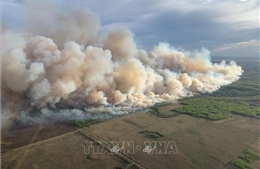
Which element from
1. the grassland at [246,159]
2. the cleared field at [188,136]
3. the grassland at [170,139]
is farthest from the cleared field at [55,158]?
the grassland at [246,159]

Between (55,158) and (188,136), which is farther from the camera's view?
(188,136)

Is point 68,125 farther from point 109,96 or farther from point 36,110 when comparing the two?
point 109,96

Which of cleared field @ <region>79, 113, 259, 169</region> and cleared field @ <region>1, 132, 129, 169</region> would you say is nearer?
cleared field @ <region>1, 132, 129, 169</region>

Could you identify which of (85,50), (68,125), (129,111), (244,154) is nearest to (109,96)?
(129,111)

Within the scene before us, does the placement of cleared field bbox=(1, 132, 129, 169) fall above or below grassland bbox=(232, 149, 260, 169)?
above

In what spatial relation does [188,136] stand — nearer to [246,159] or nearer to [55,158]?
[246,159]

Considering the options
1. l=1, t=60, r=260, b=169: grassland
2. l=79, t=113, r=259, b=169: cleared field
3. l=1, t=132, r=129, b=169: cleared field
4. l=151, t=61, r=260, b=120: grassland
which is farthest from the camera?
l=151, t=61, r=260, b=120: grassland

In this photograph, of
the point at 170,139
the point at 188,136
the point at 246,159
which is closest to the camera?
the point at 246,159

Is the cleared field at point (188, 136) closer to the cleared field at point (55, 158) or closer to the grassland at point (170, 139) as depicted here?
the grassland at point (170, 139)

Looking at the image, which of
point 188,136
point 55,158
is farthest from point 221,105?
point 55,158

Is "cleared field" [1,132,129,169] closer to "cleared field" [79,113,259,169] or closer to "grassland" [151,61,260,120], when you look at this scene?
"cleared field" [79,113,259,169]

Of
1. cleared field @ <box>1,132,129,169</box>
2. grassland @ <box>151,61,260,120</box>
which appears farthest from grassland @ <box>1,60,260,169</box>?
grassland @ <box>151,61,260,120</box>
